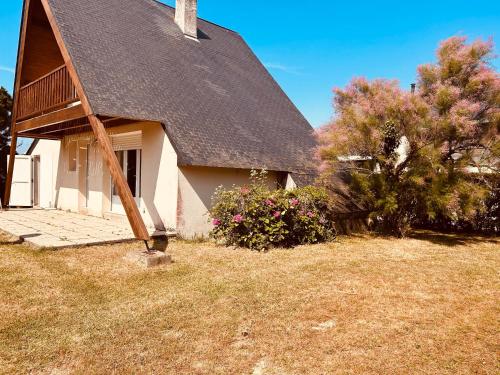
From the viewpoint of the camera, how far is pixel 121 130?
38.1 ft

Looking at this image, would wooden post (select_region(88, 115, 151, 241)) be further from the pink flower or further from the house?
the pink flower

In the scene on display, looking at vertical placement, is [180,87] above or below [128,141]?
above

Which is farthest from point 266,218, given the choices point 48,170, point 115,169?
point 48,170

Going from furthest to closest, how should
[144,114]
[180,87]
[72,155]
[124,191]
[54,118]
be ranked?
[72,155]
[180,87]
[54,118]
[144,114]
[124,191]

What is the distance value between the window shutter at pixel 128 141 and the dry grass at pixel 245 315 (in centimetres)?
447

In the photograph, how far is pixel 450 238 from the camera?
452 inches

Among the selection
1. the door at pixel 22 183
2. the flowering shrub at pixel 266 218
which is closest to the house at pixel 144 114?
the door at pixel 22 183

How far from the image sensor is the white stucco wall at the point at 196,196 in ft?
31.6

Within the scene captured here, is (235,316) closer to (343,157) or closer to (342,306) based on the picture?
(342,306)

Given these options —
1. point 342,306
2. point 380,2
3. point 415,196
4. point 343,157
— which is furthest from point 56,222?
point 380,2

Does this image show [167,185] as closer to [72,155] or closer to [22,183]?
[72,155]

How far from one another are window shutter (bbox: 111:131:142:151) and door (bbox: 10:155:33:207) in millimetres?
7014

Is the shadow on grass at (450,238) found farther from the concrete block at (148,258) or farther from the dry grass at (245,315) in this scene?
the concrete block at (148,258)

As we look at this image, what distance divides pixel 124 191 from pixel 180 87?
5.48 metres
